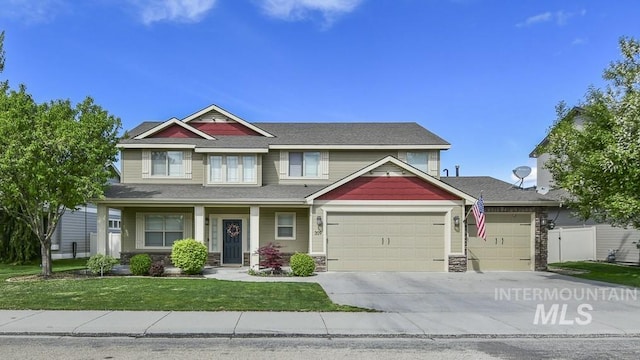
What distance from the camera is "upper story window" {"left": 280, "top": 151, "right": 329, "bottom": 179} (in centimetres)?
→ 2273

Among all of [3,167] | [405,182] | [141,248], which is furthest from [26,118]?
[405,182]

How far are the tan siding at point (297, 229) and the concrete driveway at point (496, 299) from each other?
133 inches

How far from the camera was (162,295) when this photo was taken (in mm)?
12516

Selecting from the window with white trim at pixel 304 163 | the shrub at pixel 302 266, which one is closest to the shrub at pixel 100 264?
the shrub at pixel 302 266

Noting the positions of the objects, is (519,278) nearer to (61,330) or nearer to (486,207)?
(486,207)

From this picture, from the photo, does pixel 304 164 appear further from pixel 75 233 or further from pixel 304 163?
pixel 75 233

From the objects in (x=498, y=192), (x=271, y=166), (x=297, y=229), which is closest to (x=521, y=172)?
(x=498, y=192)

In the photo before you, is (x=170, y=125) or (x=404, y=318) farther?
(x=170, y=125)

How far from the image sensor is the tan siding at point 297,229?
2166 cm

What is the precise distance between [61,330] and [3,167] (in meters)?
9.59

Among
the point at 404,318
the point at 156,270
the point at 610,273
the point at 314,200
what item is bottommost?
the point at 610,273

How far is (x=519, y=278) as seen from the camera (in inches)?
697

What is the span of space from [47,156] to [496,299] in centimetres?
1485

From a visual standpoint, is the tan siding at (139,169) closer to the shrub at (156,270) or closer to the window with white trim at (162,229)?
the window with white trim at (162,229)
